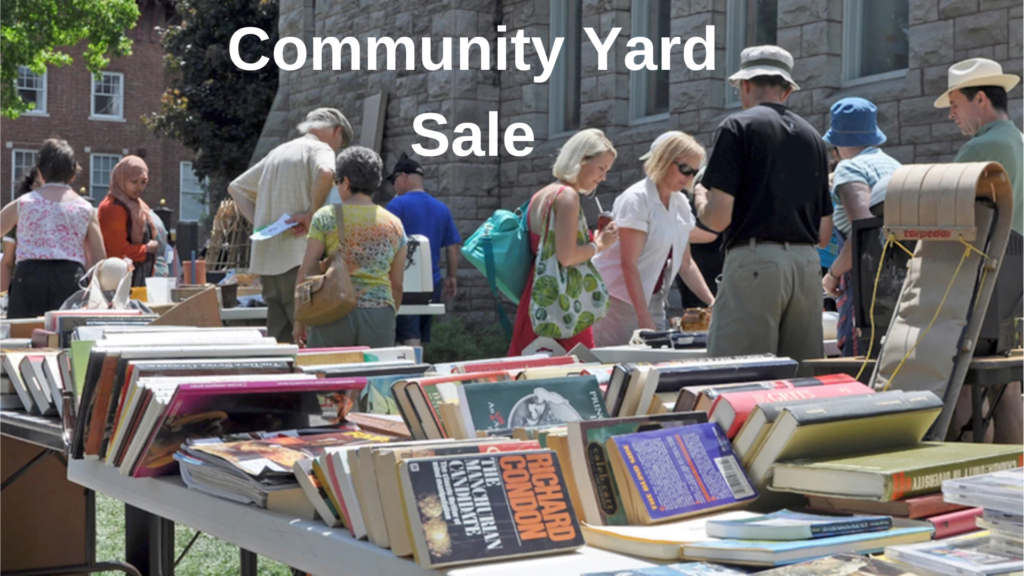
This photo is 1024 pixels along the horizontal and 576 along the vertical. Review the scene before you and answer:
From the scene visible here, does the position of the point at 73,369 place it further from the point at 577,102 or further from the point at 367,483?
the point at 577,102

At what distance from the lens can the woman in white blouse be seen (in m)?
5.34

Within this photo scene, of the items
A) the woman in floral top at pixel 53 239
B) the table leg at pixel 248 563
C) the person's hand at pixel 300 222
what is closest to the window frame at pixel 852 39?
the person's hand at pixel 300 222

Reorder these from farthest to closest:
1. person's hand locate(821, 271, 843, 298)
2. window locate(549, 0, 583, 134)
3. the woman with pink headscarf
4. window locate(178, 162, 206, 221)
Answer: window locate(178, 162, 206, 221), window locate(549, 0, 583, 134), the woman with pink headscarf, person's hand locate(821, 271, 843, 298)

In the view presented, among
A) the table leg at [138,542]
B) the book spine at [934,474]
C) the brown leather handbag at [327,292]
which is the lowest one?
the table leg at [138,542]

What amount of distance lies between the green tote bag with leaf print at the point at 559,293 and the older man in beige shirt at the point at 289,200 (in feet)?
5.08

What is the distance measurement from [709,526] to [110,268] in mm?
4053

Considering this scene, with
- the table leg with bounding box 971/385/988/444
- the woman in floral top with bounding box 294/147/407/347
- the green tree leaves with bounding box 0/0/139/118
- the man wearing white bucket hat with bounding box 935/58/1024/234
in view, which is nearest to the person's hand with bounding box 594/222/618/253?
the woman in floral top with bounding box 294/147/407/347

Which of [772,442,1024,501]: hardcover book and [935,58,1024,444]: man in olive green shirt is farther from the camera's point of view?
[935,58,1024,444]: man in olive green shirt

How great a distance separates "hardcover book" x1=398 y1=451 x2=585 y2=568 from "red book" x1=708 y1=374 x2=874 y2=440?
336 mm

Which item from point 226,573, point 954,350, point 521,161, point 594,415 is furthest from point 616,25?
point 594,415

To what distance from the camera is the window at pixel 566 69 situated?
11.9 metres

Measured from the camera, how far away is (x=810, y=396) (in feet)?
6.15

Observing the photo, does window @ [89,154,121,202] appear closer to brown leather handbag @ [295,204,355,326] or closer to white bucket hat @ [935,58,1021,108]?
brown leather handbag @ [295,204,355,326]

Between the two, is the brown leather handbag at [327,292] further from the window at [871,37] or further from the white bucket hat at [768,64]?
the window at [871,37]
